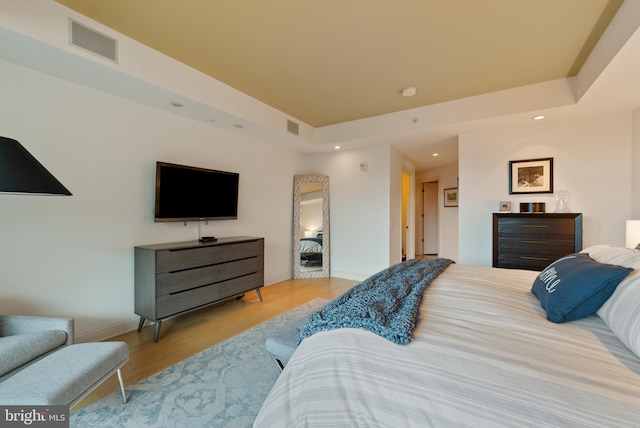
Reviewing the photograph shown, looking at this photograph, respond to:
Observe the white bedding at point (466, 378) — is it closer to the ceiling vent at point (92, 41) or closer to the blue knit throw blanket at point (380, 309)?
the blue knit throw blanket at point (380, 309)

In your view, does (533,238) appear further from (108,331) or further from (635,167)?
(108,331)

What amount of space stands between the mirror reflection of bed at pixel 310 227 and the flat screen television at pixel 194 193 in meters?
1.53

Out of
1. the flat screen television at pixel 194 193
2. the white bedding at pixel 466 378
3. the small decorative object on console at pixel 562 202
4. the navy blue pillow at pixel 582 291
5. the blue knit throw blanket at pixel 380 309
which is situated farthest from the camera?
the small decorative object on console at pixel 562 202

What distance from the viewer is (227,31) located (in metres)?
2.22

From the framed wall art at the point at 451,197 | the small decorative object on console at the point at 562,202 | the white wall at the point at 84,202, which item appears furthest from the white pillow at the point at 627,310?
the framed wall art at the point at 451,197

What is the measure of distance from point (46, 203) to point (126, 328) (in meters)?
1.38

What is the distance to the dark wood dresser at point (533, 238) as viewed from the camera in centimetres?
304

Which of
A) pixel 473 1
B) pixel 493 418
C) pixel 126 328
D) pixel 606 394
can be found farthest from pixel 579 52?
pixel 126 328

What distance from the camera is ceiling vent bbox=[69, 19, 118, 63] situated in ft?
6.59

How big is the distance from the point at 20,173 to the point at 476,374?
239cm

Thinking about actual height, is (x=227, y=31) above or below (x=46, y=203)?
above

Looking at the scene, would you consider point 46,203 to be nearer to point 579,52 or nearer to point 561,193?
point 579,52

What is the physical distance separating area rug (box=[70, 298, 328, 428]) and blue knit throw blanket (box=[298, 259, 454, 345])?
870mm

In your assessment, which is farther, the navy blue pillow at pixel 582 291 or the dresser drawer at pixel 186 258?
the dresser drawer at pixel 186 258
